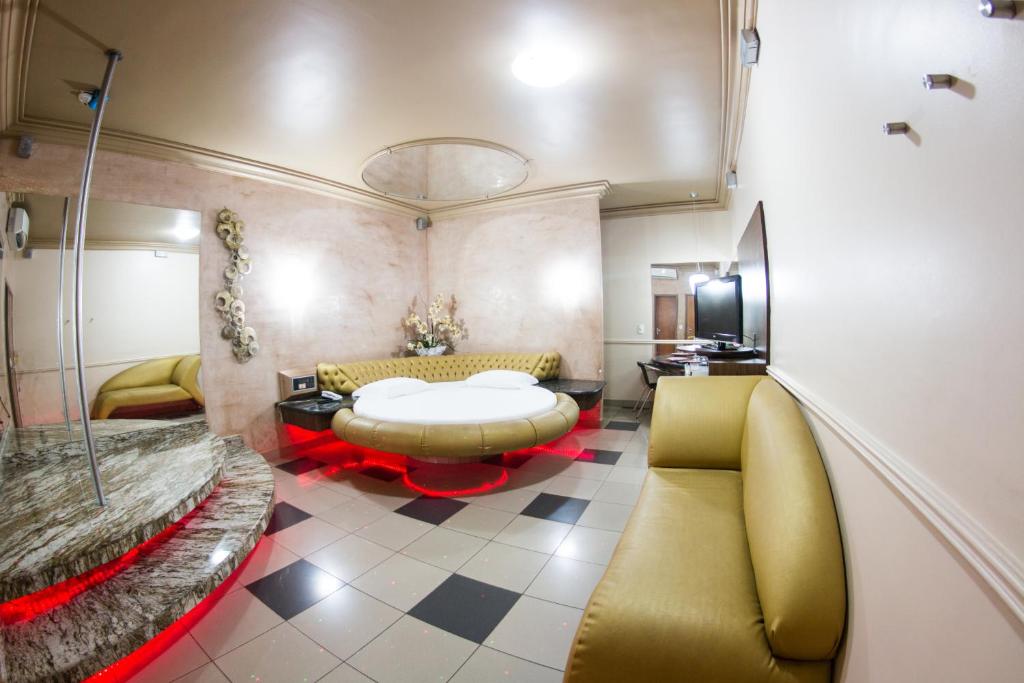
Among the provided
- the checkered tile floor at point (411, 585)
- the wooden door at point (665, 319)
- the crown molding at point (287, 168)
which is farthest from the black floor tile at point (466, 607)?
the wooden door at point (665, 319)

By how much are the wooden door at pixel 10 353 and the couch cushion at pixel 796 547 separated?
4351mm

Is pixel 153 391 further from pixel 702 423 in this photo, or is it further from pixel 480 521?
pixel 702 423

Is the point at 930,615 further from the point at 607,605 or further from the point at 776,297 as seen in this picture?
the point at 776,297

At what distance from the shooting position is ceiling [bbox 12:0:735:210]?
2.22 meters

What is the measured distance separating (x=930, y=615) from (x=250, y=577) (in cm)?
282

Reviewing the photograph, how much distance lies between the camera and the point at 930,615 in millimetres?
719

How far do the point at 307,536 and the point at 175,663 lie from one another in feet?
3.27

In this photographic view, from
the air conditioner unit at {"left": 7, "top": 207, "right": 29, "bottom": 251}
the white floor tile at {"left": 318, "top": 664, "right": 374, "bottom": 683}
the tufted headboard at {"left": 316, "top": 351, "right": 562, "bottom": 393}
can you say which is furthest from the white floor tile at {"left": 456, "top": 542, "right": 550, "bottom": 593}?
the air conditioner unit at {"left": 7, "top": 207, "right": 29, "bottom": 251}

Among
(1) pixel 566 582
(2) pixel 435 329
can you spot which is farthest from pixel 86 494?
(2) pixel 435 329

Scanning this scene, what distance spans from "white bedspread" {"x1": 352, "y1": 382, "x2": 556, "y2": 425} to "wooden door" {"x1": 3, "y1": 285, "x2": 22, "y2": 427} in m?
2.19

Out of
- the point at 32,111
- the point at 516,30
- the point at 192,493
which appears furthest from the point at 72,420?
the point at 516,30

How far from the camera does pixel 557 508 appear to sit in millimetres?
2961

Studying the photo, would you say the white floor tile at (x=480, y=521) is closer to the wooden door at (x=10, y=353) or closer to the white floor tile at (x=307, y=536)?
the white floor tile at (x=307, y=536)

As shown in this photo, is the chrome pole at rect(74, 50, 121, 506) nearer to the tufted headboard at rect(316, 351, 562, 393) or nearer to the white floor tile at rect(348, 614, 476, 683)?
the white floor tile at rect(348, 614, 476, 683)
